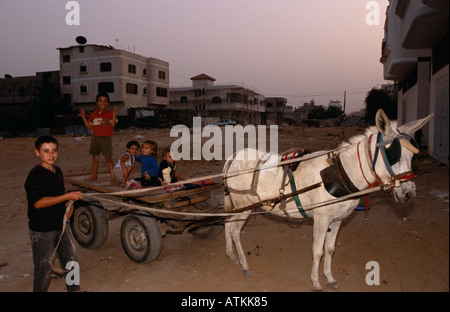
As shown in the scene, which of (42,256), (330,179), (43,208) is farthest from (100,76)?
(330,179)

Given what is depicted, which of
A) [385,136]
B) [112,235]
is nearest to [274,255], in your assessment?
[385,136]

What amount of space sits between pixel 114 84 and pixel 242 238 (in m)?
41.6

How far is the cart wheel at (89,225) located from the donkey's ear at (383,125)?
175 inches

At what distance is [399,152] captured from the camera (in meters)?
3.04

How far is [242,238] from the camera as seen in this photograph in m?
6.06

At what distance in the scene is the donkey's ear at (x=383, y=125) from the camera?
10.3ft

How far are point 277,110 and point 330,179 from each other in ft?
254

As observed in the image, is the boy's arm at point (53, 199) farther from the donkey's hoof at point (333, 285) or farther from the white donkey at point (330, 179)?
the donkey's hoof at point (333, 285)

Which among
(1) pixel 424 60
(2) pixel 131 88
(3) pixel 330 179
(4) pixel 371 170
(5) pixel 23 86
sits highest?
(5) pixel 23 86

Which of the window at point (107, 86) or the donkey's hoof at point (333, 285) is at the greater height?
the window at point (107, 86)

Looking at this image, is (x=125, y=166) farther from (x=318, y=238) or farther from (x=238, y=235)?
(x=318, y=238)

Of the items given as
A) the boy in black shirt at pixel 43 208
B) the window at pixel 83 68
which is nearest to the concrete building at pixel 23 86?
the window at pixel 83 68

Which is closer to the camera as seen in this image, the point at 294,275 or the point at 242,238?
the point at 294,275
